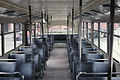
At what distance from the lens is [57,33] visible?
17.9 meters

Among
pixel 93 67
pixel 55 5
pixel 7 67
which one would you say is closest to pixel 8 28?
pixel 55 5

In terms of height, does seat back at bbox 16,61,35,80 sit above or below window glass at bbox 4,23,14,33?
below

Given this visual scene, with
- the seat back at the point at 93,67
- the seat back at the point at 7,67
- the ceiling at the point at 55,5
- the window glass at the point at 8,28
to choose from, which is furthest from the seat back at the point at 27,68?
the window glass at the point at 8,28

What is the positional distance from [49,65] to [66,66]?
73 cm

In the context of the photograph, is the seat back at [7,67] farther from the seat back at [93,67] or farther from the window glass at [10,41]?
the window glass at [10,41]

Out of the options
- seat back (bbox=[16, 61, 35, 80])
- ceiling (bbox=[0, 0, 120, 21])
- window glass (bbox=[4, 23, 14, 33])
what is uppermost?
ceiling (bbox=[0, 0, 120, 21])

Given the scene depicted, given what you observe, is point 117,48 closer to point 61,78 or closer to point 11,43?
point 61,78

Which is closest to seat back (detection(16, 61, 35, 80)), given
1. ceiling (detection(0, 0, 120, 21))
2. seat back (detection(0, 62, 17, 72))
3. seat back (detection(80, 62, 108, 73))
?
seat back (detection(0, 62, 17, 72))

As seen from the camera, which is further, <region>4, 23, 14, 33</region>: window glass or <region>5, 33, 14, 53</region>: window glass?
<region>5, 33, 14, 53</region>: window glass

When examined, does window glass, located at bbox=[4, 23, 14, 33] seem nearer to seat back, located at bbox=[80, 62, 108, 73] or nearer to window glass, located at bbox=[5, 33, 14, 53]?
window glass, located at bbox=[5, 33, 14, 53]

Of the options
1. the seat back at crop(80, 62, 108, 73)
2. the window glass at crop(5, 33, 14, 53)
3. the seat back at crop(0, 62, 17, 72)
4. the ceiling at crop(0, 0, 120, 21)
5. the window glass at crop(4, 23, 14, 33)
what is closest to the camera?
the ceiling at crop(0, 0, 120, 21)

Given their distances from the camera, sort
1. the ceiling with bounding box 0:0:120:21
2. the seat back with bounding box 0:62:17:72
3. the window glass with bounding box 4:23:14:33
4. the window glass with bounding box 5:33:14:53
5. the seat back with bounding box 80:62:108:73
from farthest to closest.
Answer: the window glass with bounding box 5:33:14:53
the window glass with bounding box 4:23:14:33
the seat back with bounding box 0:62:17:72
the seat back with bounding box 80:62:108:73
the ceiling with bounding box 0:0:120:21

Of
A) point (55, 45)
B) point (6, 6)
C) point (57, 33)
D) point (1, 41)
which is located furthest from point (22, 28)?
point (57, 33)

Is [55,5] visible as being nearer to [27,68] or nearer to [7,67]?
[27,68]
